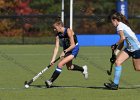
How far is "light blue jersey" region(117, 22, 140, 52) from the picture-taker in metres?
12.3

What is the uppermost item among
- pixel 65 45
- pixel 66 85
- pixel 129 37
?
pixel 129 37

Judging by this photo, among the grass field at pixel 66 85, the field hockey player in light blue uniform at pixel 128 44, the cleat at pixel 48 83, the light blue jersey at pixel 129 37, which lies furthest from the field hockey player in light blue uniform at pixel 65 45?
the light blue jersey at pixel 129 37

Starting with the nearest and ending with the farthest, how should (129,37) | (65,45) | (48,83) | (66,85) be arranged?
(129,37), (48,83), (65,45), (66,85)

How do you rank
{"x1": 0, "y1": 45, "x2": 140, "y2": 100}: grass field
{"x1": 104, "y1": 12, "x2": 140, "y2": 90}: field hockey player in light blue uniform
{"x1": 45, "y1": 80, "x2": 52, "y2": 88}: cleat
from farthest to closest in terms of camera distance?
{"x1": 45, "y1": 80, "x2": 52, "y2": 88}: cleat < {"x1": 104, "y1": 12, "x2": 140, "y2": 90}: field hockey player in light blue uniform < {"x1": 0, "y1": 45, "x2": 140, "y2": 100}: grass field

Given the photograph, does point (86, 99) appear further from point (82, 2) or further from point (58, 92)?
point (82, 2)

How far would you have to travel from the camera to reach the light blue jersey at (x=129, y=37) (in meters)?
12.3

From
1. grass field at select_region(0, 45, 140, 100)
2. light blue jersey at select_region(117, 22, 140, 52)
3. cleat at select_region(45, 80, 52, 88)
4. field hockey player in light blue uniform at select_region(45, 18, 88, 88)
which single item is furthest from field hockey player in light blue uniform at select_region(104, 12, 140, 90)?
cleat at select_region(45, 80, 52, 88)

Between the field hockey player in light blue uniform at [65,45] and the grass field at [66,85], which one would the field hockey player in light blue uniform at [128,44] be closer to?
the grass field at [66,85]

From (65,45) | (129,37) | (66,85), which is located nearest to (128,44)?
(129,37)

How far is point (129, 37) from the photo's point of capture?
12.4 m

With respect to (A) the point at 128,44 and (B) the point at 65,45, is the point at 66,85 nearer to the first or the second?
(B) the point at 65,45

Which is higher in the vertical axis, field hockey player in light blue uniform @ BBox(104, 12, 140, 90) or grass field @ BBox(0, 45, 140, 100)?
field hockey player in light blue uniform @ BBox(104, 12, 140, 90)

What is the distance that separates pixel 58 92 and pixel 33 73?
4504mm

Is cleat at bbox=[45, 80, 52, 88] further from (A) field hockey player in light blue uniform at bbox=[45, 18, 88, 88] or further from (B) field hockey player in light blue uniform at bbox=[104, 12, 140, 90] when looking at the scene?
(B) field hockey player in light blue uniform at bbox=[104, 12, 140, 90]
